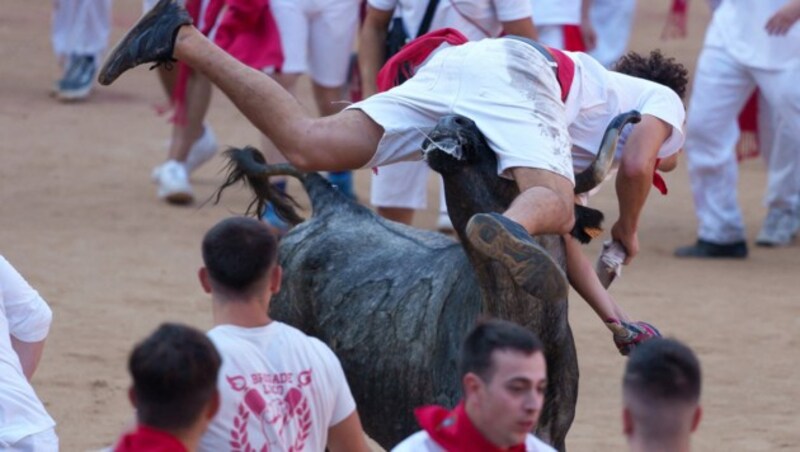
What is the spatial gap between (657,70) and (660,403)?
2.72 meters

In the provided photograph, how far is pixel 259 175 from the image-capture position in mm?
6148

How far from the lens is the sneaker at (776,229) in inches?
441

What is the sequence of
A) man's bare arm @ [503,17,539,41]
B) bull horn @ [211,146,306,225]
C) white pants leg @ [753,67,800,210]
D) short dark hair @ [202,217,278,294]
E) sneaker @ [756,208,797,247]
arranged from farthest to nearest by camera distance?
sneaker @ [756,208,797,247] < white pants leg @ [753,67,800,210] < man's bare arm @ [503,17,539,41] < bull horn @ [211,146,306,225] < short dark hair @ [202,217,278,294]

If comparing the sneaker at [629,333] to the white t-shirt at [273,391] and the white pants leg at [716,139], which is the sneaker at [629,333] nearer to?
the white t-shirt at [273,391]

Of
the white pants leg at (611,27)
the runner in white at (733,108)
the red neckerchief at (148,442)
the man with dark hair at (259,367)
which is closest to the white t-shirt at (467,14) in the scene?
the runner in white at (733,108)

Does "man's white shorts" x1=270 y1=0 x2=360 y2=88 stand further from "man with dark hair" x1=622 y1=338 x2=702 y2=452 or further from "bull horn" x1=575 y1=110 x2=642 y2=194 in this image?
"man with dark hair" x1=622 y1=338 x2=702 y2=452

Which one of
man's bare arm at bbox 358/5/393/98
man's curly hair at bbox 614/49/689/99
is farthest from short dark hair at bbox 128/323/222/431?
man's bare arm at bbox 358/5/393/98

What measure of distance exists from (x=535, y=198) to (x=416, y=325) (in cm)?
63

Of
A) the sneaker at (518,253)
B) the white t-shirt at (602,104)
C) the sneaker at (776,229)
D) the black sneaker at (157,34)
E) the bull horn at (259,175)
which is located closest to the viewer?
the sneaker at (518,253)

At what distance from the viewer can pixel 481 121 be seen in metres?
5.07

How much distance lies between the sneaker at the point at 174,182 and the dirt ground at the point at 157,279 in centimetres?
13

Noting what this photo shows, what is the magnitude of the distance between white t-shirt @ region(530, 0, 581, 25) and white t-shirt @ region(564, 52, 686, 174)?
4481 mm

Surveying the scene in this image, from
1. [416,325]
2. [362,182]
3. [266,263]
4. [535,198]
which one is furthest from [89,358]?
[362,182]

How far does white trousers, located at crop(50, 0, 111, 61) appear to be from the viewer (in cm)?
1507
